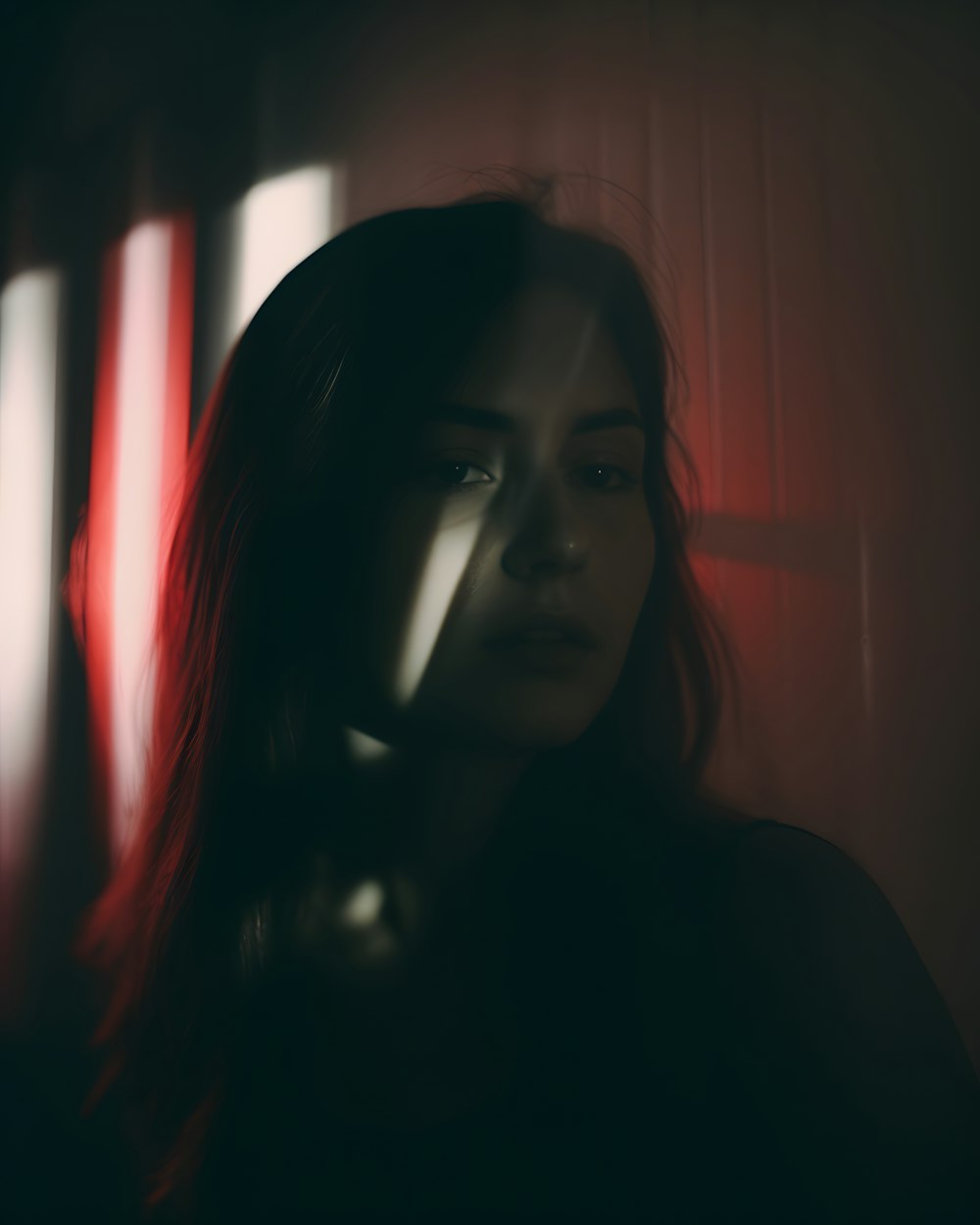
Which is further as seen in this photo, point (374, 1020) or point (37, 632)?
point (37, 632)

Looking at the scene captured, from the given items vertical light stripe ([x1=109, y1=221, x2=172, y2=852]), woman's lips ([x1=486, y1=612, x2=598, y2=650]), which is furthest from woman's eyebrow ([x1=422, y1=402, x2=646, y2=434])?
vertical light stripe ([x1=109, y1=221, x2=172, y2=852])

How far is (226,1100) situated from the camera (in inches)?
25.5

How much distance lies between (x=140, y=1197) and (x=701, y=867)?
0.51m

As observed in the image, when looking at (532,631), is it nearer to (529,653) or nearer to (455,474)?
(529,653)

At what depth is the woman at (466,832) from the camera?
2.00 ft

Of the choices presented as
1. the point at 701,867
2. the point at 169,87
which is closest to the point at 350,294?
the point at 169,87

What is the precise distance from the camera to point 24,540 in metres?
0.76

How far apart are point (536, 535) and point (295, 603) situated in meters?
0.20

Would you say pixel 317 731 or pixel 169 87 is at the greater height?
pixel 169 87

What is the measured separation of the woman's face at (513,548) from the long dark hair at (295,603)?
0.02 m

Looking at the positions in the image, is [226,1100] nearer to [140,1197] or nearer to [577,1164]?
[140,1197]

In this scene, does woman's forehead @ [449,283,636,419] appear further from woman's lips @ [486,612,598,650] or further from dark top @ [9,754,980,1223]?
dark top @ [9,754,980,1223]

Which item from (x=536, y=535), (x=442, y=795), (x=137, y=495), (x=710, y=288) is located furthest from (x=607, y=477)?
(x=137, y=495)

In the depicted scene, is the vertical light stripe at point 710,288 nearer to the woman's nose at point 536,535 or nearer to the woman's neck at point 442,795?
the woman's nose at point 536,535
